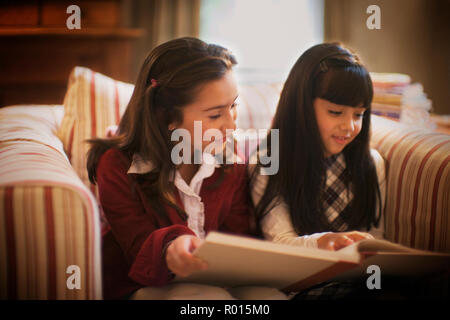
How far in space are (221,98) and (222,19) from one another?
1711 mm

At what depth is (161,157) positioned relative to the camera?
2.99ft

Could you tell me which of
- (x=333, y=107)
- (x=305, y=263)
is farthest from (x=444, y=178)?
(x=305, y=263)

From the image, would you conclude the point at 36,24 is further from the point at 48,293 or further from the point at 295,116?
the point at 48,293

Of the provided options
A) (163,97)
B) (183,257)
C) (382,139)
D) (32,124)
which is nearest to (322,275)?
(183,257)

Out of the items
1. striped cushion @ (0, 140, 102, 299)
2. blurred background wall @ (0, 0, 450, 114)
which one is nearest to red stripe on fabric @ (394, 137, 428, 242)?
striped cushion @ (0, 140, 102, 299)

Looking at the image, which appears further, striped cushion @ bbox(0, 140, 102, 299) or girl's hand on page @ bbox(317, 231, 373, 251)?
girl's hand on page @ bbox(317, 231, 373, 251)

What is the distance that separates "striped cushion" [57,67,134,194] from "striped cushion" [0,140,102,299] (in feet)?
1.63

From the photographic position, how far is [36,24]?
201 centimetres

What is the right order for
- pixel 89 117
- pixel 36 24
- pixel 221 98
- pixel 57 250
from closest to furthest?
pixel 57 250 → pixel 221 98 → pixel 89 117 → pixel 36 24

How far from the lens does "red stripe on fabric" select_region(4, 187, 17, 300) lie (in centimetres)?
60

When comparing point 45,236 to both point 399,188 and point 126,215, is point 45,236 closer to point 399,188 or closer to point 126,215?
point 126,215

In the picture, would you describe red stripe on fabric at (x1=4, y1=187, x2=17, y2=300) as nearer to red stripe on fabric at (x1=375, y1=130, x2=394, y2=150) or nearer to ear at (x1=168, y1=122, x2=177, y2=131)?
ear at (x1=168, y1=122, x2=177, y2=131)

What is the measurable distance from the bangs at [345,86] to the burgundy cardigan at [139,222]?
0.87 ft

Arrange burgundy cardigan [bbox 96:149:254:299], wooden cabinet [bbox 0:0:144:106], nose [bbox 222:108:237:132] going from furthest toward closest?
1. wooden cabinet [bbox 0:0:144:106]
2. nose [bbox 222:108:237:132]
3. burgundy cardigan [bbox 96:149:254:299]
